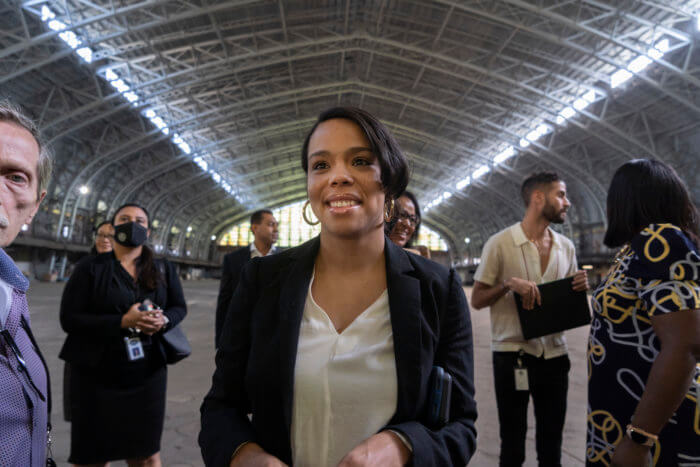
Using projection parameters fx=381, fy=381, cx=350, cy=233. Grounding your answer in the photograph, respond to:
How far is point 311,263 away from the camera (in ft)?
4.10

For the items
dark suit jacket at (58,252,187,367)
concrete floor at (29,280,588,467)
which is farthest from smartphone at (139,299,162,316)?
concrete floor at (29,280,588,467)

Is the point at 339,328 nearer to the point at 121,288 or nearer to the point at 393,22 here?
the point at 121,288

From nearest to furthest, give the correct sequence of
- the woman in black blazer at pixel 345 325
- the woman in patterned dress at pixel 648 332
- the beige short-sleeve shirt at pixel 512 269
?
the woman in black blazer at pixel 345 325
the woman in patterned dress at pixel 648 332
the beige short-sleeve shirt at pixel 512 269

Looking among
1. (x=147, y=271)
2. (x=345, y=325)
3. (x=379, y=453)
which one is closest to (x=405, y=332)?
(x=345, y=325)

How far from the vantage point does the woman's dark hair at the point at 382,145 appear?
3.83ft

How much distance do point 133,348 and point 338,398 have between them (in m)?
1.87

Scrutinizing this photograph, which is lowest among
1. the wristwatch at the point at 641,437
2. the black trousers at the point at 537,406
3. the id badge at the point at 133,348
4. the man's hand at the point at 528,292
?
the black trousers at the point at 537,406

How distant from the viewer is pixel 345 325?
1158mm

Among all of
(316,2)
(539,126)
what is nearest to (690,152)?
(539,126)

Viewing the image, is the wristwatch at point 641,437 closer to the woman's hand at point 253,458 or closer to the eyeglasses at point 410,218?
the woman's hand at point 253,458

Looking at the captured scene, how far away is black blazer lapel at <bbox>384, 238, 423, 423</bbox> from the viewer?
3.45 ft

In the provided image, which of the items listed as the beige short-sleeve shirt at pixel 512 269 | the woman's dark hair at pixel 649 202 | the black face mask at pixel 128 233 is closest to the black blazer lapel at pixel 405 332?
the woman's dark hair at pixel 649 202

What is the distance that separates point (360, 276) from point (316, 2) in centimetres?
1845

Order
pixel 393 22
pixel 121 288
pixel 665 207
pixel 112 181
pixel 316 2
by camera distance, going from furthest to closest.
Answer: pixel 112 181 < pixel 393 22 < pixel 316 2 < pixel 121 288 < pixel 665 207
